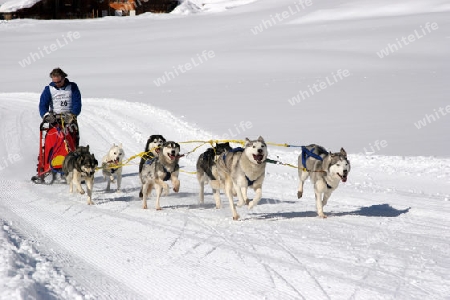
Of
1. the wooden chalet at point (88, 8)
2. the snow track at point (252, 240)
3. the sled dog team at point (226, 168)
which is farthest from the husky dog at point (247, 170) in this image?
the wooden chalet at point (88, 8)

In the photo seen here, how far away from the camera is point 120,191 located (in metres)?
8.65

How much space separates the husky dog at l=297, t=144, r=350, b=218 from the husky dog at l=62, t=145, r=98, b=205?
8.91ft

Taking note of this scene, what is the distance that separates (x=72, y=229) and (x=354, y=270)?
9.57ft

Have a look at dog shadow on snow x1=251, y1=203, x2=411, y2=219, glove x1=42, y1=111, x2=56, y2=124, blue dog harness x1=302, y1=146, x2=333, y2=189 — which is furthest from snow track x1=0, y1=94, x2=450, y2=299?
glove x1=42, y1=111, x2=56, y2=124

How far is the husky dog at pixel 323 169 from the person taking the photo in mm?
6195

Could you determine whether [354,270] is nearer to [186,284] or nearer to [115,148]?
[186,284]

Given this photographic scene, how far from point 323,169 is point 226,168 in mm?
1088

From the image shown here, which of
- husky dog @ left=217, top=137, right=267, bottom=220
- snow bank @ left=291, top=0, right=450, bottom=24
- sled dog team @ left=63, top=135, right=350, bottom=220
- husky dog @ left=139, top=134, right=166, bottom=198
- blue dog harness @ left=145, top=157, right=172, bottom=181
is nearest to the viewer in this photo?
husky dog @ left=217, top=137, right=267, bottom=220

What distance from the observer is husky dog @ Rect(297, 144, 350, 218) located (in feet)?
20.3

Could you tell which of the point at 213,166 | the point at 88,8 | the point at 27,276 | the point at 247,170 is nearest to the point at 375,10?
the point at 88,8

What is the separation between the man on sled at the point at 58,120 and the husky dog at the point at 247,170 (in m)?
3.30

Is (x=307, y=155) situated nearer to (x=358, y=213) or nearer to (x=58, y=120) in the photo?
(x=358, y=213)

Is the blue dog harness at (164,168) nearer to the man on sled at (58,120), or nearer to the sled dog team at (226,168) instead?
the sled dog team at (226,168)

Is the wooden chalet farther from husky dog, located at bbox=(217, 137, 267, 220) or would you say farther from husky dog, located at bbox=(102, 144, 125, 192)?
husky dog, located at bbox=(217, 137, 267, 220)
